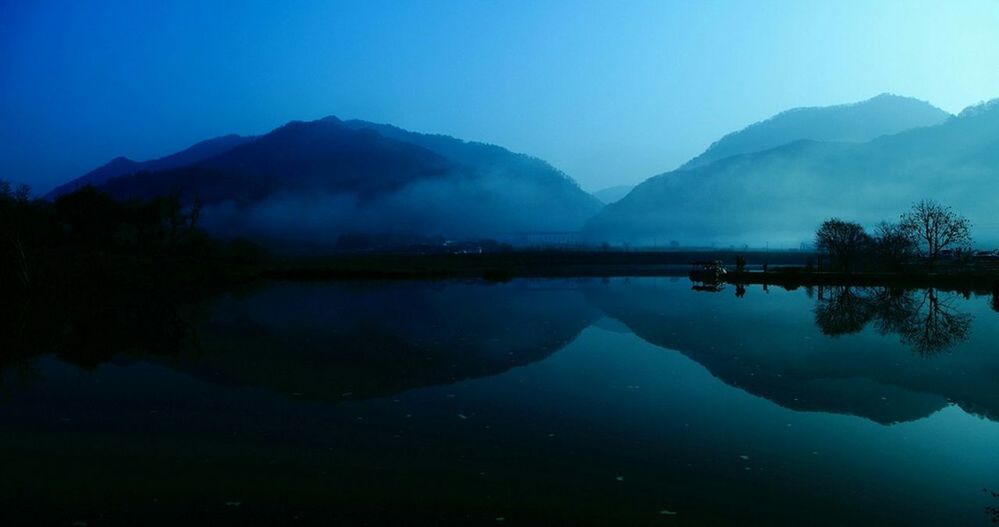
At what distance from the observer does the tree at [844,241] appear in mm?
71250

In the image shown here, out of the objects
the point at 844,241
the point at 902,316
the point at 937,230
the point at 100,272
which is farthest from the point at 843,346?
the point at 100,272

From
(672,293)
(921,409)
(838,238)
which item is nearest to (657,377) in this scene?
(921,409)

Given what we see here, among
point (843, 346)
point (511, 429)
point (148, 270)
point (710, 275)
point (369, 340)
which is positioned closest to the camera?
point (511, 429)

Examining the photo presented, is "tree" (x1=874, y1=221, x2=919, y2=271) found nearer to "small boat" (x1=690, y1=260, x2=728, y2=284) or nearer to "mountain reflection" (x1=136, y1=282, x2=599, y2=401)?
"small boat" (x1=690, y1=260, x2=728, y2=284)

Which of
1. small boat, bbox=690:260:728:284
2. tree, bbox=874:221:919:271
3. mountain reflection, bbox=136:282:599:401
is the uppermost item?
tree, bbox=874:221:919:271

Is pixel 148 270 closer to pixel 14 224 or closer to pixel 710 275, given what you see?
pixel 14 224

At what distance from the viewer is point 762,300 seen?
2030 inches

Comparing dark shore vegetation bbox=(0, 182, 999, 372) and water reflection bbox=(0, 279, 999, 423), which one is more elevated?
dark shore vegetation bbox=(0, 182, 999, 372)

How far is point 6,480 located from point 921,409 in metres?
20.1

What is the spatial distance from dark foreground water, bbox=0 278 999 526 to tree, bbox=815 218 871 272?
4020cm

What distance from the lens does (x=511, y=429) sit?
15.6m

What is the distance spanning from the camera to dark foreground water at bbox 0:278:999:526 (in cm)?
1100

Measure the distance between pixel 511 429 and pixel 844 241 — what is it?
65.7 metres

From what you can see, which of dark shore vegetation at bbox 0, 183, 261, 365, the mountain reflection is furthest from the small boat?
dark shore vegetation at bbox 0, 183, 261, 365
